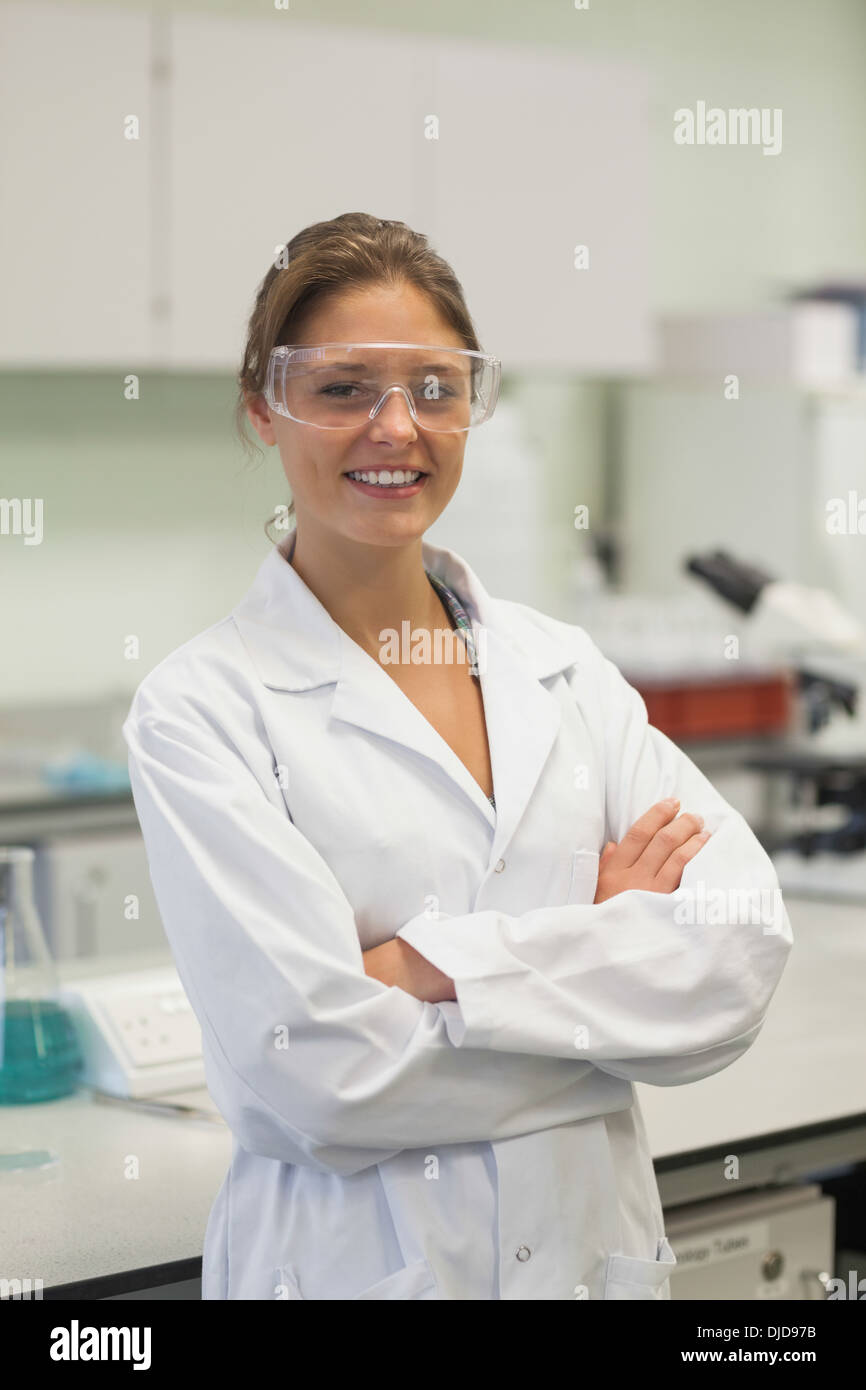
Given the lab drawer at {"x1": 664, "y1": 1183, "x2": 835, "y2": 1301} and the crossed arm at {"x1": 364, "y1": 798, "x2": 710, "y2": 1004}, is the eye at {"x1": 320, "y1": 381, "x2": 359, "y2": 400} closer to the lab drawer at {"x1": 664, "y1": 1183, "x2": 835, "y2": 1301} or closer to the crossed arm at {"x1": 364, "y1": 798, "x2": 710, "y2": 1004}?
the crossed arm at {"x1": 364, "y1": 798, "x2": 710, "y2": 1004}

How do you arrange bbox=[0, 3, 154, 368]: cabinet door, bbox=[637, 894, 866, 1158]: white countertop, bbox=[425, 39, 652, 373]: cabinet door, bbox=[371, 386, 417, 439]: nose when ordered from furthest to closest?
bbox=[425, 39, 652, 373]: cabinet door
bbox=[0, 3, 154, 368]: cabinet door
bbox=[637, 894, 866, 1158]: white countertop
bbox=[371, 386, 417, 439]: nose

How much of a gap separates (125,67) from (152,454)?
3.30ft

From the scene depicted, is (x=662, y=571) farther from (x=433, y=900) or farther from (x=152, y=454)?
(x=433, y=900)

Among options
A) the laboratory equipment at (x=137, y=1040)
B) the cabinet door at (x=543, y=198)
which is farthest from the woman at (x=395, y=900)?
the cabinet door at (x=543, y=198)

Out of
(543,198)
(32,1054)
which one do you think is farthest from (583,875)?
(543,198)

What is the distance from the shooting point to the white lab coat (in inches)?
52.0

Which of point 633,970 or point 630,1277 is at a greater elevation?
point 633,970

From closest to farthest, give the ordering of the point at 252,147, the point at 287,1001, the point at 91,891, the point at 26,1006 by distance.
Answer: the point at 287,1001 < the point at 26,1006 < the point at 91,891 < the point at 252,147

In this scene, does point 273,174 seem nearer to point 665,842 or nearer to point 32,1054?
point 32,1054

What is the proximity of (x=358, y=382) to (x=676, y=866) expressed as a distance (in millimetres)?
532

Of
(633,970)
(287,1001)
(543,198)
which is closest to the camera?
(287,1001)

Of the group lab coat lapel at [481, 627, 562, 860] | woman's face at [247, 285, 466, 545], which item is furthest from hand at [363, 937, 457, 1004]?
woman's face at [247, 285, 466, 545]

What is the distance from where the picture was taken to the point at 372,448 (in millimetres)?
1431

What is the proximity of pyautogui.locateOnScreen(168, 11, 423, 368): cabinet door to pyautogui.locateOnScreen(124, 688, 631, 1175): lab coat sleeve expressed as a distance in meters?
2.59
